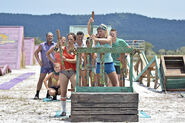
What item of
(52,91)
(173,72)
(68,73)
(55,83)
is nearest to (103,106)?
(68,73)

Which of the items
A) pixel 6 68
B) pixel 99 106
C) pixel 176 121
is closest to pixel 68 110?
pixel 99 106

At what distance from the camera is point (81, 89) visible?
5375 millimetres

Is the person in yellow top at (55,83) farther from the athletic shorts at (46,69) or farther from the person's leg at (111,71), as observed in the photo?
the person's leg at (111,71)

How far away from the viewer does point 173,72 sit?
33.7 ft

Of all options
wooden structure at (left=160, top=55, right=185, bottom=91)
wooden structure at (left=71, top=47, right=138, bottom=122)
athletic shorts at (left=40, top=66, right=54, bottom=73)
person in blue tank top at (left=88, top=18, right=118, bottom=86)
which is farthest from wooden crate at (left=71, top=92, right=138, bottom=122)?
wooden structure at (left=160, top=55, right=185, bottom=91)

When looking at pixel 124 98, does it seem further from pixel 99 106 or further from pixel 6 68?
pixel 6 68

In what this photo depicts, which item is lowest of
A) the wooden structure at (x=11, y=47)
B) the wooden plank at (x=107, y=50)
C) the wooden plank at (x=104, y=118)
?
the wooden plank at (x=104, y=118)

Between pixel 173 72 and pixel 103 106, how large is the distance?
224 inches

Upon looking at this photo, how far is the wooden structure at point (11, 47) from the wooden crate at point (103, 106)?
19.3 metres

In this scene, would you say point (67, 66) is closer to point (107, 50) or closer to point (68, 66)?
point (68, 66)

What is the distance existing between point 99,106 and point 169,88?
573 cm

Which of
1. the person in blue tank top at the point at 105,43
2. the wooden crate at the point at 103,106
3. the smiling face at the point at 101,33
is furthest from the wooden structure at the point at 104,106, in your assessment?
the smiling face at the point at 101,33

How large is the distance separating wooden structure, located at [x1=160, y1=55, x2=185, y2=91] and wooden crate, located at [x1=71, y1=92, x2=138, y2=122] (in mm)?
5162

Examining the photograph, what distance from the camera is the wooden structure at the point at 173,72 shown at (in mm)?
10141
